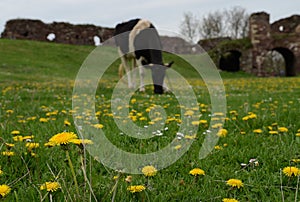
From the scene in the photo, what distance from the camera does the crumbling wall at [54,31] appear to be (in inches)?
1550

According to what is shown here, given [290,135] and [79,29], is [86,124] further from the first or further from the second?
[79,29]

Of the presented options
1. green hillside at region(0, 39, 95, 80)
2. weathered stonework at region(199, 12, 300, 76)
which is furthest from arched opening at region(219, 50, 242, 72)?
green hillside at region(0, 39, 95, 80)

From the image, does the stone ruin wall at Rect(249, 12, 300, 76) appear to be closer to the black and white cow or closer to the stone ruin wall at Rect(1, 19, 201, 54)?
the stone ruin wall at Rect(1, 19, 201, 54)

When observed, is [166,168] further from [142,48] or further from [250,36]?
[250,36]

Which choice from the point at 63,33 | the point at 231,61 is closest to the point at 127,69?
the point at 231,61

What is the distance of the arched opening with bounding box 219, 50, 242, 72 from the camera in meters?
34.2

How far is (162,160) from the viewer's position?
2.29 metres

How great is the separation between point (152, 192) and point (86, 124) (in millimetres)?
2030

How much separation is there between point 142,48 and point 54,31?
34.5 m

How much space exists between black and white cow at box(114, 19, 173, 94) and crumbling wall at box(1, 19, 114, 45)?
31.8 metres

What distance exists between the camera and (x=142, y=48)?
381 inches

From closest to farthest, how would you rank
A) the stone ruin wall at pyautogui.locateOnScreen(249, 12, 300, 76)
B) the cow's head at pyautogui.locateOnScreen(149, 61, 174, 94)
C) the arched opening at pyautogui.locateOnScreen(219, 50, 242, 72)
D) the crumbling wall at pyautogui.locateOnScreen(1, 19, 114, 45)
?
the cow's head at pyautogui.locateOnScreen(149, 61, 174, 94) → the stone ruin wall at pyautogui.locateOnScreen(249, 12, 300, 76) → the arched opening at pyautogui.locateOnScreen(219, 50, 242, 72) → the crumbling wall at pyautogui.locateOnScreen(1, 19, 114, 45)

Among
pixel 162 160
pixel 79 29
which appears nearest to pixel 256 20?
pixel 79 29

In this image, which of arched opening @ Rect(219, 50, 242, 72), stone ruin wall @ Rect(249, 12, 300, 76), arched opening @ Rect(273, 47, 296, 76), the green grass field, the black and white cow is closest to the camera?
the green grass field
